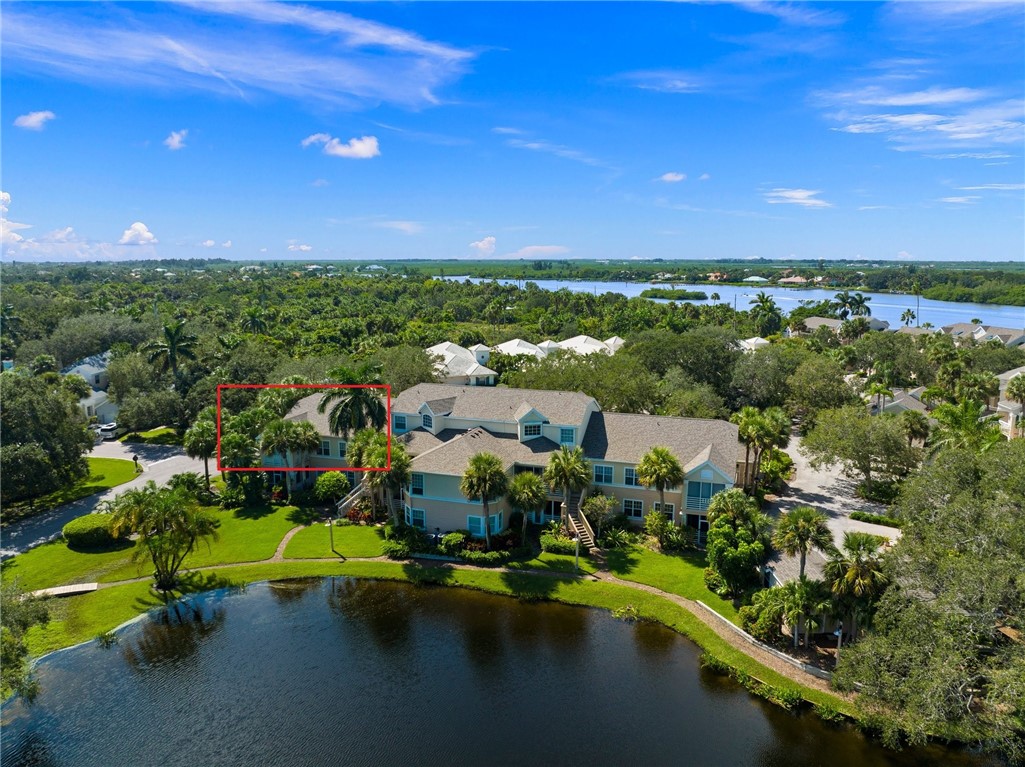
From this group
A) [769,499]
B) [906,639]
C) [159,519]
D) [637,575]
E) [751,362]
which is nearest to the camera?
[906,639]

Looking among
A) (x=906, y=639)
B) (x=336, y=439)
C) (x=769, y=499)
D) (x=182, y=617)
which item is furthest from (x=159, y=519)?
(x=769, y=499)

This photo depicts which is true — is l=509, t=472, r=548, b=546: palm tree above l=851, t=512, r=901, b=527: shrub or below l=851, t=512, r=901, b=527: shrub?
above

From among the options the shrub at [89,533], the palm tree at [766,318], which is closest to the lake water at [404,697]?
the shrub at [89,533]

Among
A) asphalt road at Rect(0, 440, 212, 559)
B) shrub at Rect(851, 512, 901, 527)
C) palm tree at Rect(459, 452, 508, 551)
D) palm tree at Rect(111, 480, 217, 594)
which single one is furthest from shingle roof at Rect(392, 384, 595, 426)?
asphalt road at Rect(0, 440, 212, 559)

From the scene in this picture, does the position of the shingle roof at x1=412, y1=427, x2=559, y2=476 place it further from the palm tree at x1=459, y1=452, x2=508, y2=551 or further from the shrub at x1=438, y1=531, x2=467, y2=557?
the shrub at x1=438, y1=531, x2=467, y2=557

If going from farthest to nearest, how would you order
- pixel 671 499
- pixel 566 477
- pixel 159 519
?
1. pixel 671 499
2. pixel 566 477
3. pixel 159 519

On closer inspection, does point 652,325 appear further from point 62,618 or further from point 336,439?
point 62,618
